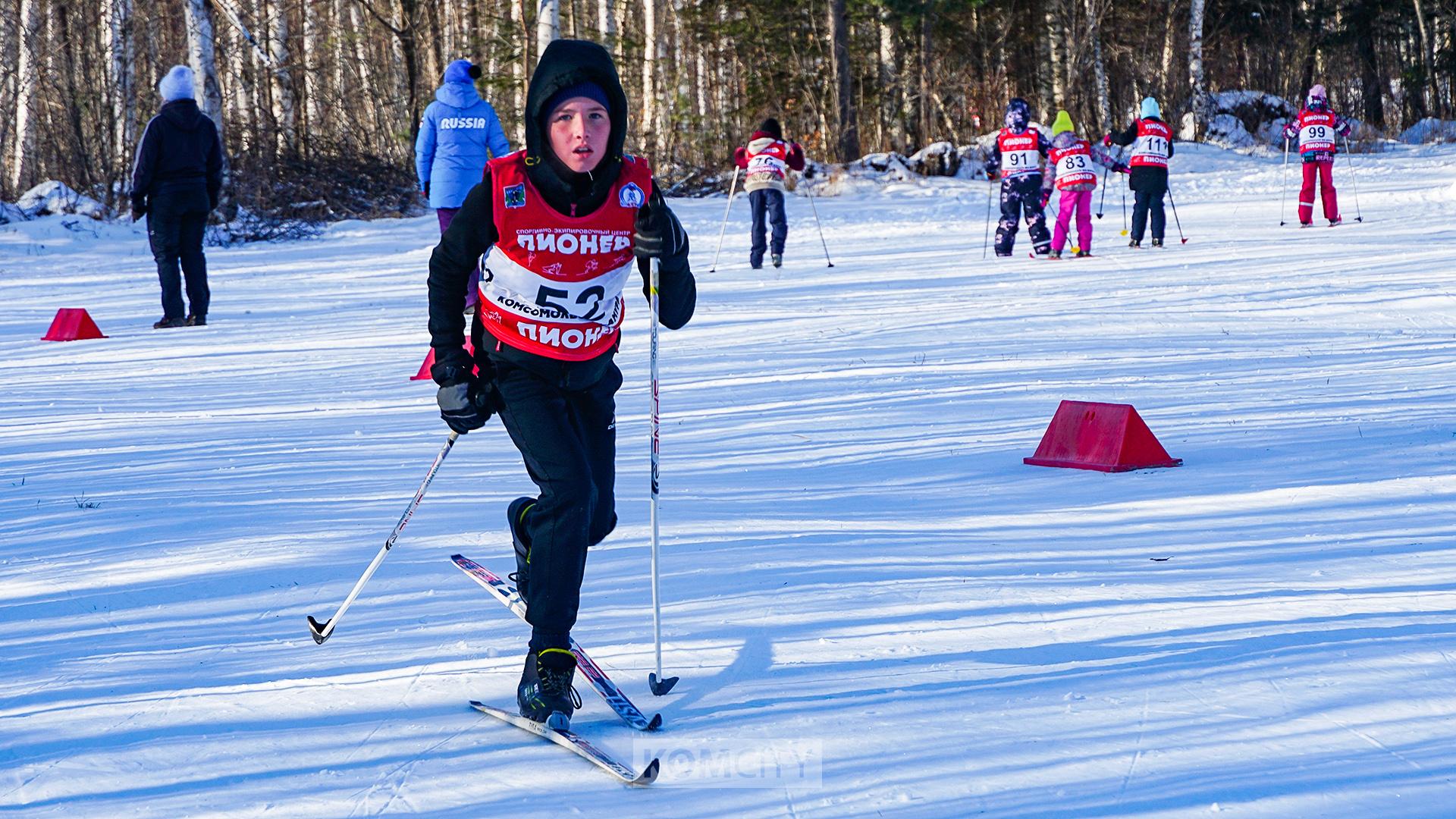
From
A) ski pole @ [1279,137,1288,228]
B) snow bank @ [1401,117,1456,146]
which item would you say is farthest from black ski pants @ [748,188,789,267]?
snow bank @ [1401,117,1456,146]

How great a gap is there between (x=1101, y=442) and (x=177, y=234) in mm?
7982

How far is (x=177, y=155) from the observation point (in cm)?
1141

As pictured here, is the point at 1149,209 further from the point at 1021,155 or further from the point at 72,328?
→ the point at 72,328

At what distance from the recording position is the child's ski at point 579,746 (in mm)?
2973

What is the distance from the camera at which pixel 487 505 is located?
563 cm

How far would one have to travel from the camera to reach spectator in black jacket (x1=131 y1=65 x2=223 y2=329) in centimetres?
1127

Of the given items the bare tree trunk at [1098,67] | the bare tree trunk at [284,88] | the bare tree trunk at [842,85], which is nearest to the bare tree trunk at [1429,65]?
the bare tree trunk at [1098,67]

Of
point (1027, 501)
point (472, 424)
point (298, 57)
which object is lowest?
point (1027, 501)

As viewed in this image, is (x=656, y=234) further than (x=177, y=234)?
No

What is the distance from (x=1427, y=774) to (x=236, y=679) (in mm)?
2735

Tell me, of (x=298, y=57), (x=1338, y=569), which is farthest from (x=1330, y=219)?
(x=298, y=57)

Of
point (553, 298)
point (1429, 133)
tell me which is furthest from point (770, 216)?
point (1429, 133)

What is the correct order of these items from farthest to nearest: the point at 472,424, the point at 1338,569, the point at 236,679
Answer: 1. the point at 1338,569
2. the point at 236,679
3. the point at 472,424

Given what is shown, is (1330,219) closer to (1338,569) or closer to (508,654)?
(1338,569)
